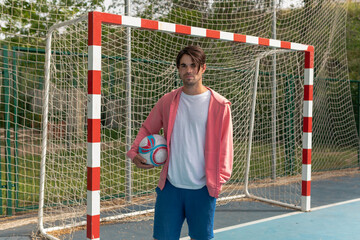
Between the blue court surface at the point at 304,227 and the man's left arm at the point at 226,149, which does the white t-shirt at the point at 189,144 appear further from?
the blue court surface at the point at 304,227

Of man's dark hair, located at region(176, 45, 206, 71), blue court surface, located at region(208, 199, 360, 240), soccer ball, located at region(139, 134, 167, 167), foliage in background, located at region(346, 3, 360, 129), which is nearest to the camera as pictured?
man's dark hair, located at region(176, 45, 206, 71)

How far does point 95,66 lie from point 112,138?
8.31 ft

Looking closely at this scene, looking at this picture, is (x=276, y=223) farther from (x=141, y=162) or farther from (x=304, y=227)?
(x=141, y=162)

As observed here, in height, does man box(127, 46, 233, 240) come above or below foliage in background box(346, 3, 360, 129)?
below

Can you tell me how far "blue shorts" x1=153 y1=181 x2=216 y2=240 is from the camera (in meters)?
2.74

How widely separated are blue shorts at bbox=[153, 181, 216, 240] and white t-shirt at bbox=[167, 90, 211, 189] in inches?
2.4

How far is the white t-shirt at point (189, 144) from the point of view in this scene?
273 cm

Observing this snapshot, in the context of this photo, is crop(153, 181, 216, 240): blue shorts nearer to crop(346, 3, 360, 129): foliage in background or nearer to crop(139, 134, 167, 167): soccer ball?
crop(139, 134, 167, 167): soccer ball

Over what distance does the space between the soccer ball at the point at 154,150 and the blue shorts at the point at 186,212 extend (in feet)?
0.68

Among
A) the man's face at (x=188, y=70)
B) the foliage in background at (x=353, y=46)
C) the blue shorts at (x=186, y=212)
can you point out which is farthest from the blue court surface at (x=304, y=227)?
the foliage in background at (x=353, y=46)

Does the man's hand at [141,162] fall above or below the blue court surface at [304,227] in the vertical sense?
above

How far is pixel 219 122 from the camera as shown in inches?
109

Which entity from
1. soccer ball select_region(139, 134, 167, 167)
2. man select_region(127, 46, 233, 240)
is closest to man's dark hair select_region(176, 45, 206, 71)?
man select_region(127, 46, 233, 240)

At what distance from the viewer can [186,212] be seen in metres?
2.78
